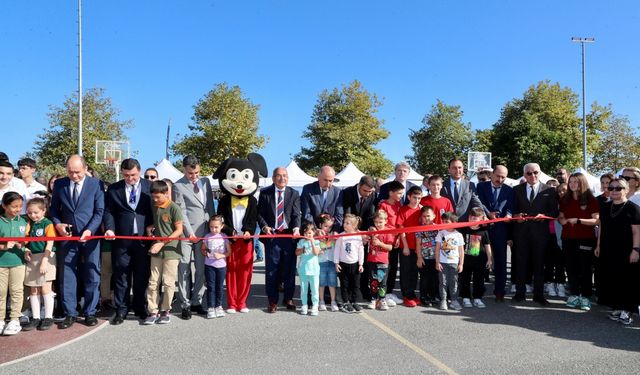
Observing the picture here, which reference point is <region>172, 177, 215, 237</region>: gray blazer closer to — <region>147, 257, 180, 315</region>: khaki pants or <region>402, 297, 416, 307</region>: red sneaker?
<region>147, 257, 180, 315</region>: khaki pants

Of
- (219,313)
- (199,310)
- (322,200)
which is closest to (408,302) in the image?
(322,200)

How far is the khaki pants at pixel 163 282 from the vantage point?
18.6 feet

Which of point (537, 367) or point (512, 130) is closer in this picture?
point (537, 367)

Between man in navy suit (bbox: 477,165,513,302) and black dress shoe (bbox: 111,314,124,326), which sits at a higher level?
man in navy suit (bbox: 477,165,513,302)

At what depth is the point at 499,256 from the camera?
6.90 meters

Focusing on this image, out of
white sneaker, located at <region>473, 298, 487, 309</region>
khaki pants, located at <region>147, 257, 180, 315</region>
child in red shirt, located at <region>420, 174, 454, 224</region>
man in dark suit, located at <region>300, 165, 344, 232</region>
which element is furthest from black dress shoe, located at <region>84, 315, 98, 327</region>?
white sneaker, located at <region>473, 298, 487, 309</region>

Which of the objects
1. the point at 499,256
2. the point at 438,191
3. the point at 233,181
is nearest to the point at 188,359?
the point at 233,181

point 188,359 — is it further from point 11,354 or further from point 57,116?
point 57,116

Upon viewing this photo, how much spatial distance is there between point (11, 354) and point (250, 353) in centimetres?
238

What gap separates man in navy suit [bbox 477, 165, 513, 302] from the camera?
22.7 ft

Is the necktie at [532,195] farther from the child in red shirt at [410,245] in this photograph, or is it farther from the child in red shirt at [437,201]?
the child in red shirt at [410,245]

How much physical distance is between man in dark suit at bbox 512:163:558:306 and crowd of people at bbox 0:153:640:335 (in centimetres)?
2

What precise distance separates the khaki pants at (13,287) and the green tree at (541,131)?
37.6 meters

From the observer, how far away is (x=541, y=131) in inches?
1463
